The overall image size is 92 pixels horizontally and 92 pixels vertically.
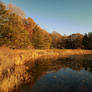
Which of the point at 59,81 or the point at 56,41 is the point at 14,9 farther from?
the point at 56,41

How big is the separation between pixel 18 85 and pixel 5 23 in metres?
14.4

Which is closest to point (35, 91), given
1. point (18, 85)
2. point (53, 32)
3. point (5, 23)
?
point (18, 85)

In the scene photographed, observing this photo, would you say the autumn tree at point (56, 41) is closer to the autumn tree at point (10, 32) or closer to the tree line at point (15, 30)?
the tree line at point (15, 30)

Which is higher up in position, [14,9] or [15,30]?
[14,9]

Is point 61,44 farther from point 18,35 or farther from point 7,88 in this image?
point 7,88

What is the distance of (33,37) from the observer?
2858cm

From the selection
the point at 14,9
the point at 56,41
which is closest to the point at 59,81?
the point at 14,9

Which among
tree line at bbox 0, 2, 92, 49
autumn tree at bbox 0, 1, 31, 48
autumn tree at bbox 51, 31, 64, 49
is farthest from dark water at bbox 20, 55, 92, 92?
autumn tree at bbox 51, 31, 64, 49

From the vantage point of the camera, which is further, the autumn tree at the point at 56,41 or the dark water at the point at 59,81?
the autumn tree at the point at 56,41

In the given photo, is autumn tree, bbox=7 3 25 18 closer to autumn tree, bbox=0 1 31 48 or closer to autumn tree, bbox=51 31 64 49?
autumn tree, bbox=0 1 31 48

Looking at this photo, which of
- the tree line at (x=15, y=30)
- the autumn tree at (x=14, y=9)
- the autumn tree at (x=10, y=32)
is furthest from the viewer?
the autumn tree at (x=14, y=9)

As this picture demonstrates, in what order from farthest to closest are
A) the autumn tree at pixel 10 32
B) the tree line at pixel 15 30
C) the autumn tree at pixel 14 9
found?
1. the autumn tree at pixel 14 9
2. the tree line at pixel 15 30
3. the autumn tree at pixel 10 32

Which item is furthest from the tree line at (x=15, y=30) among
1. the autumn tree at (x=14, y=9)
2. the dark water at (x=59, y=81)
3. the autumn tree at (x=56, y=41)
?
the autumn tree at (x=56, y=41)

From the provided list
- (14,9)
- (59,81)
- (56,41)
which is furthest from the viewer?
(56,41)
